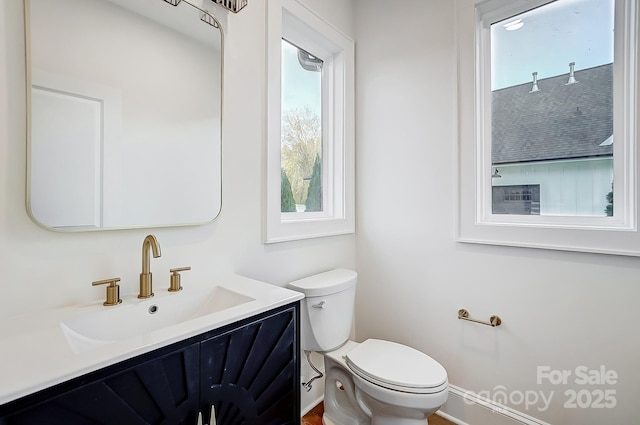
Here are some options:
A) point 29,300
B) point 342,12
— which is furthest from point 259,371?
point 342,12

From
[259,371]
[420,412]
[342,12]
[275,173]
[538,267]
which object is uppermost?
[342,12]

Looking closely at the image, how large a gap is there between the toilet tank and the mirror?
61 cm

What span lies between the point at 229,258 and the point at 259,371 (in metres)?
0.52

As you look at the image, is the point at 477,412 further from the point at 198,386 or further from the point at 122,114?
the point at 122,114

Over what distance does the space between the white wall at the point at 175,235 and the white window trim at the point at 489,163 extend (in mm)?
775

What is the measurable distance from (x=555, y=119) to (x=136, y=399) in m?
1.87

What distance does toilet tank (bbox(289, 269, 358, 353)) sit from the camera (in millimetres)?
1453

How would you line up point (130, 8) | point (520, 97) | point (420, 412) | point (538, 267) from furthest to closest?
point (520, 97) → point (538, 267) → point (420, 412) → point (130, 8)

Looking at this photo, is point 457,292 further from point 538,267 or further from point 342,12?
point 342,12

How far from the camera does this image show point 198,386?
0.76 m

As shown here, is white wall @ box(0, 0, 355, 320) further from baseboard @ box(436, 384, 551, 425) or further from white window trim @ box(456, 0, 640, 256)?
baseboard @ box(436, 384, 551, 425)

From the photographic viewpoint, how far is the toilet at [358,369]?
1.20m

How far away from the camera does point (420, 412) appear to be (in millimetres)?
1201

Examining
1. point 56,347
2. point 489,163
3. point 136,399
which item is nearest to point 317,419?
point 136,399
